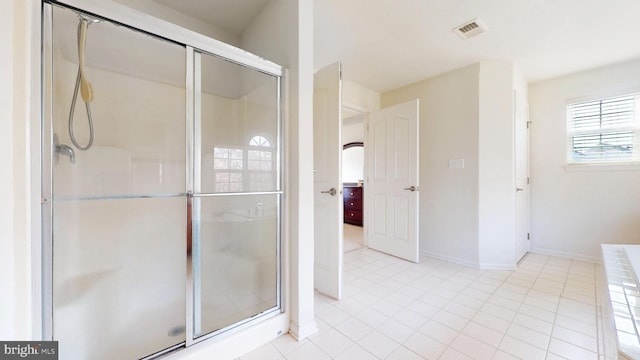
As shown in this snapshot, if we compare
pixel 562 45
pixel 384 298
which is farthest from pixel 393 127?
pixel 384 298

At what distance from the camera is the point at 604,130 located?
114 inches

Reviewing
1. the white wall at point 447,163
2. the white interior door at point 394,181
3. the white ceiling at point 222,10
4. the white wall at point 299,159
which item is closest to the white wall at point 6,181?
the white wall at point 299,159

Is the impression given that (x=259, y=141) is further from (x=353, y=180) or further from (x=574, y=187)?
(x=353, y=180)

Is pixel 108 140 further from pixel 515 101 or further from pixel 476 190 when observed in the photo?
pixel 515 101

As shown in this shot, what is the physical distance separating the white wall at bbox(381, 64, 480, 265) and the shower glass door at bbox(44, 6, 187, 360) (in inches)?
114

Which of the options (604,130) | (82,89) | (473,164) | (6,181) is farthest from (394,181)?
(6,181)

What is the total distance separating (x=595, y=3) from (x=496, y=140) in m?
1.28

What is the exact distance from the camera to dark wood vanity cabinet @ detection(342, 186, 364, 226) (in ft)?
17.5

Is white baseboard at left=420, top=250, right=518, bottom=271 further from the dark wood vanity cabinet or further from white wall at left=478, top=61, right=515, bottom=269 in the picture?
the dark wood vanity cabinet

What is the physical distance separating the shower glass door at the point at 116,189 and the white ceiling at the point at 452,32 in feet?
2.56

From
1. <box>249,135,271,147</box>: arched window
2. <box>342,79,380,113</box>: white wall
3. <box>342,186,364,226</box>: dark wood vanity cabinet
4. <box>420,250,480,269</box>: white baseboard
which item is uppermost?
<box>342,79,380,113</box>: white wall

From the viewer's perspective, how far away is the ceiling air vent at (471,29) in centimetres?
205

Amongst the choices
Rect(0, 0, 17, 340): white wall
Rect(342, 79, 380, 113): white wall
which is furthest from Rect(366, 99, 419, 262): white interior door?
Rect(0, 0, 17, 340): white wall

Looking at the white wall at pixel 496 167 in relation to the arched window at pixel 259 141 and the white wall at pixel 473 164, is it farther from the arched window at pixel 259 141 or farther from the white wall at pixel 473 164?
the arched window at pixel 259 141
